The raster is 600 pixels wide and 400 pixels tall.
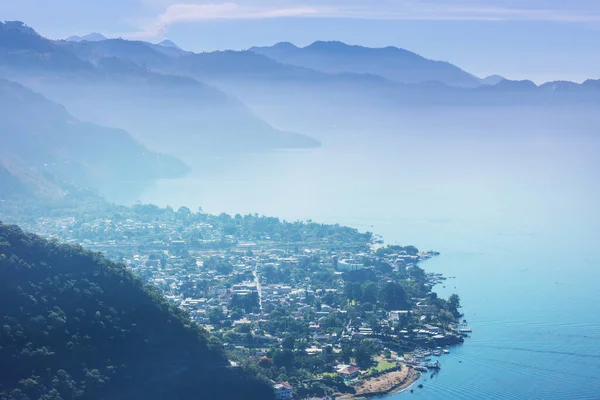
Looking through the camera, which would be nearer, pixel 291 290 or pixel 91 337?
pixel 91 337

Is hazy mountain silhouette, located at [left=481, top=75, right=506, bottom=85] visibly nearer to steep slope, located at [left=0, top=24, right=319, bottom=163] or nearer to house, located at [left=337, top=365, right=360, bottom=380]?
steep slope, located at [left=0, top=24, right=319, bottom=163]

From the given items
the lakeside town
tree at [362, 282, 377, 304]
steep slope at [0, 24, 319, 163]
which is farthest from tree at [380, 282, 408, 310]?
steep slope at [0, 24, 319, 163]

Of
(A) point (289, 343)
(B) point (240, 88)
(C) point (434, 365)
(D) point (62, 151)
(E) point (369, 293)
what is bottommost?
(C) point (434, 365)

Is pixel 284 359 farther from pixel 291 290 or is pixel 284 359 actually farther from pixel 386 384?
pixel 291 290

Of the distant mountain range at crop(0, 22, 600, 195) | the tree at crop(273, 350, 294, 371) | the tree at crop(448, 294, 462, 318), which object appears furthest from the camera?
the distant mountain range at crop(0, 22, 600, 195)

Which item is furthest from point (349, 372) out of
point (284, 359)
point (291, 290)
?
point (291, 290)

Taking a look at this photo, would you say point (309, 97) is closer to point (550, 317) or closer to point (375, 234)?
point (375, 234)

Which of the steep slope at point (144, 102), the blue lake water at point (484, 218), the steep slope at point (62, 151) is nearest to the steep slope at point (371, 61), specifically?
the blue lake water at point (484, 218)

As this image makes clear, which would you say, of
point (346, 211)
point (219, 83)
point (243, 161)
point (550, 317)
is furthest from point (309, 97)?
point (550, 317)
